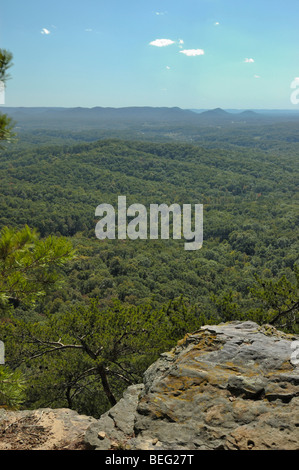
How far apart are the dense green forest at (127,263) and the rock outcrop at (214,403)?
2326mm

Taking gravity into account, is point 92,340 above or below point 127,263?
above

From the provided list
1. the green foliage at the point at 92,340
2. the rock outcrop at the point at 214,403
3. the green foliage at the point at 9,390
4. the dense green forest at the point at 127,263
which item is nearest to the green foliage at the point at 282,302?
the dense green forest at the point at 127,263

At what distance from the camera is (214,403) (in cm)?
434

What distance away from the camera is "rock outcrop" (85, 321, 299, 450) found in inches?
149

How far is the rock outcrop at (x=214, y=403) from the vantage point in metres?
3.79

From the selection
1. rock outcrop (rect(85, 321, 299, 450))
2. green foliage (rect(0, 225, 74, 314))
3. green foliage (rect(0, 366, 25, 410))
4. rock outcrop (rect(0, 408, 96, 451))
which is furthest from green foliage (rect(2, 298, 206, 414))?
green foliage (rect(0, 225, 74, 314))

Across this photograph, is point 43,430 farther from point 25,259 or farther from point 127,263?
point 127,263

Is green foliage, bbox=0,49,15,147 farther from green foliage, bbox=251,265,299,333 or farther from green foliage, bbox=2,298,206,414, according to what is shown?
green foliage, bbox=251,265,299,333

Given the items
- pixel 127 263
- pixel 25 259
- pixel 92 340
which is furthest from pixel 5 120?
pixel 127 263

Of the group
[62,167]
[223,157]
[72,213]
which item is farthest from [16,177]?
[223,157]

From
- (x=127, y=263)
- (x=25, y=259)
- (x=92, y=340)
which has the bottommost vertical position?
(x=127, y=263)

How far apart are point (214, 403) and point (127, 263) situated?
1973 inches

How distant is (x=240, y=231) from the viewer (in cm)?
7275

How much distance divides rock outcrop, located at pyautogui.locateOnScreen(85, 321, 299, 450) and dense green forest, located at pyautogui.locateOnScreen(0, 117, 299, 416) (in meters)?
2.33
